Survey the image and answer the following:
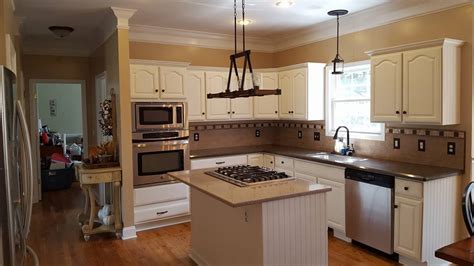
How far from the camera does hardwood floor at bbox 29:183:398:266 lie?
360 centimetres

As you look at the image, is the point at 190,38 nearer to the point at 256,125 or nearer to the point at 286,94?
the point at 286,94

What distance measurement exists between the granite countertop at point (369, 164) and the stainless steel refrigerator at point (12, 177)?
2548mm

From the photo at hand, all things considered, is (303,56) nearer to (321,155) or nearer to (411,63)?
(321,155)

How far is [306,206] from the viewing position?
2766 mm

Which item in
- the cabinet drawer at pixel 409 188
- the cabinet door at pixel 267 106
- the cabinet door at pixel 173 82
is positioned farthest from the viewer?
the cabinet door at pixel 267 106

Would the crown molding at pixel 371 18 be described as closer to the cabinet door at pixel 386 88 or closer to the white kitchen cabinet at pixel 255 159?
the cabinet door at pixel 386 88

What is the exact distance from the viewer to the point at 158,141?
4.44 m

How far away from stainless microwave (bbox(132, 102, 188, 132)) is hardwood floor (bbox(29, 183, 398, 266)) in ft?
4.16

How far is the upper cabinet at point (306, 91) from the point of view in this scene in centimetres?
480

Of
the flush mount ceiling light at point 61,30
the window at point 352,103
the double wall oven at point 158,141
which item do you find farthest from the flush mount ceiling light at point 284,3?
the flush mount ceiling light at point 61,30

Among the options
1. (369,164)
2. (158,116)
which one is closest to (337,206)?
(369,164)

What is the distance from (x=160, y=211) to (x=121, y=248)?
2.32 ft

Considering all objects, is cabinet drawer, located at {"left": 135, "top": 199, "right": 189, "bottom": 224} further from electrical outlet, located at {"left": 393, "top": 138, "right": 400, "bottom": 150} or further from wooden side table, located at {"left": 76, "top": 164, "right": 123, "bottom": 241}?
electrical outlet, located at {"left": 393, "top": 138, "right": 400, "bottom": 150}

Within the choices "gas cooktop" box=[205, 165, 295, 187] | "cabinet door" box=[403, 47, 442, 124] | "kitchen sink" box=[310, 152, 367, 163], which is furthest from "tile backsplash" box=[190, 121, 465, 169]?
"gas cooktop" box=[205, 165, 295, 187]
